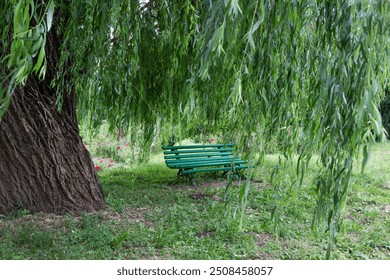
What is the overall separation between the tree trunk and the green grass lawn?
0.56 feet

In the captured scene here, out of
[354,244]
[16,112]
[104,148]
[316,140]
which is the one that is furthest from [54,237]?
[104,148]

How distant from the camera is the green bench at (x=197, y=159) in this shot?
19.6 feet

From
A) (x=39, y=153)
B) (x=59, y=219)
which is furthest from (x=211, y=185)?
(x=39, y=153)

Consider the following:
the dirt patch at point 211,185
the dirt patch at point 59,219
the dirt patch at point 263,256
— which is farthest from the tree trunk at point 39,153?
the dirt patch at point 211,185

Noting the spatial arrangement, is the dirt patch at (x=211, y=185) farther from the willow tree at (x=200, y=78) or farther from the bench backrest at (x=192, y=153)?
the willow tree at (x=200, y=78)

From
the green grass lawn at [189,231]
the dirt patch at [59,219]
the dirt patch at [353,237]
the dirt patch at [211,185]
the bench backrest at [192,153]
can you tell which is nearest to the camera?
the green grass lawn at [189,231]

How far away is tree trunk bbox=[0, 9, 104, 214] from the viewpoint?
155 inches

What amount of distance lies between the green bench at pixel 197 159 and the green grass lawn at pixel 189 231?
1.98 feet

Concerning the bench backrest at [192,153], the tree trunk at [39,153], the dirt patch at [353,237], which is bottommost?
the dirt patch at [353,237]

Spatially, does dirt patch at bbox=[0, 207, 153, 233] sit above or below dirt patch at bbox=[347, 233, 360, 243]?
above

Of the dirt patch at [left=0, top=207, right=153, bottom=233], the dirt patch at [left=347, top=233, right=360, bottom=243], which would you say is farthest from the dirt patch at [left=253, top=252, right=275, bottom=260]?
the dirt patch at [left=0, top=207, right=153, bottom=233]

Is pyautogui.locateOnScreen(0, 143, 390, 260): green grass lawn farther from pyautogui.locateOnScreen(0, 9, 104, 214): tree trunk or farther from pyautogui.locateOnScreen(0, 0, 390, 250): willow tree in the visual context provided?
pyautogui.locateOnScreen(0, 0, 390, 250): willow tree

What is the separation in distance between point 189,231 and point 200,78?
5.33ft

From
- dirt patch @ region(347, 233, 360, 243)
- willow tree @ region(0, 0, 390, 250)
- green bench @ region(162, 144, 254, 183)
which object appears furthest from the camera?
green bench @ region(162, 144, 254, 183)
